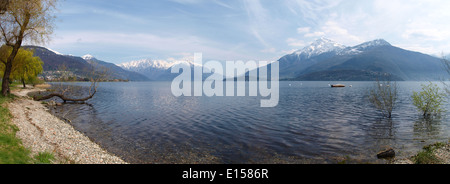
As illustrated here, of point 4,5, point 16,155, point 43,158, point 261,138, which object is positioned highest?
point 4,5

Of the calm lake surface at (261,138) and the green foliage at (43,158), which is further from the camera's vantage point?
the calm lake surface at (261,138)

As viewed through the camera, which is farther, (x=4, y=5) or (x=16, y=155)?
(x=4, y=5)

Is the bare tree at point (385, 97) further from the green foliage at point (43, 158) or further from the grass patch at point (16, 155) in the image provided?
the grass patch at point (16, 155)

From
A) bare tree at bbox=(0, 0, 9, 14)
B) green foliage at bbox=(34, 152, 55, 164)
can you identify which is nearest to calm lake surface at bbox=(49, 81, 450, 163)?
green foliage at bbox=(34, 152, 55, 164)

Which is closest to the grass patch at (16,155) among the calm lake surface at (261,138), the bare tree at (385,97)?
the calm lake surface at (261,138)

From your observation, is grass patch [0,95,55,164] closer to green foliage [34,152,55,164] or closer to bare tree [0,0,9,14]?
green foliage [34,152,55,164]

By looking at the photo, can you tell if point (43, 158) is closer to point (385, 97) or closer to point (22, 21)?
point (22, 21)

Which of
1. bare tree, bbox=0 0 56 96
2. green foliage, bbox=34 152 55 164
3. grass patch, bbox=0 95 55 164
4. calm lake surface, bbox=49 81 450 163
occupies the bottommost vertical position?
calm lake surface, bbox=49 81 450 163

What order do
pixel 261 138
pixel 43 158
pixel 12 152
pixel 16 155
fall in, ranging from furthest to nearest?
pixel 261 138
pixel 43 158
pixel 12 152
pixel 16 155

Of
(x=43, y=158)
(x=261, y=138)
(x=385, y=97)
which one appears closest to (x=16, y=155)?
(x=43, y=158)
